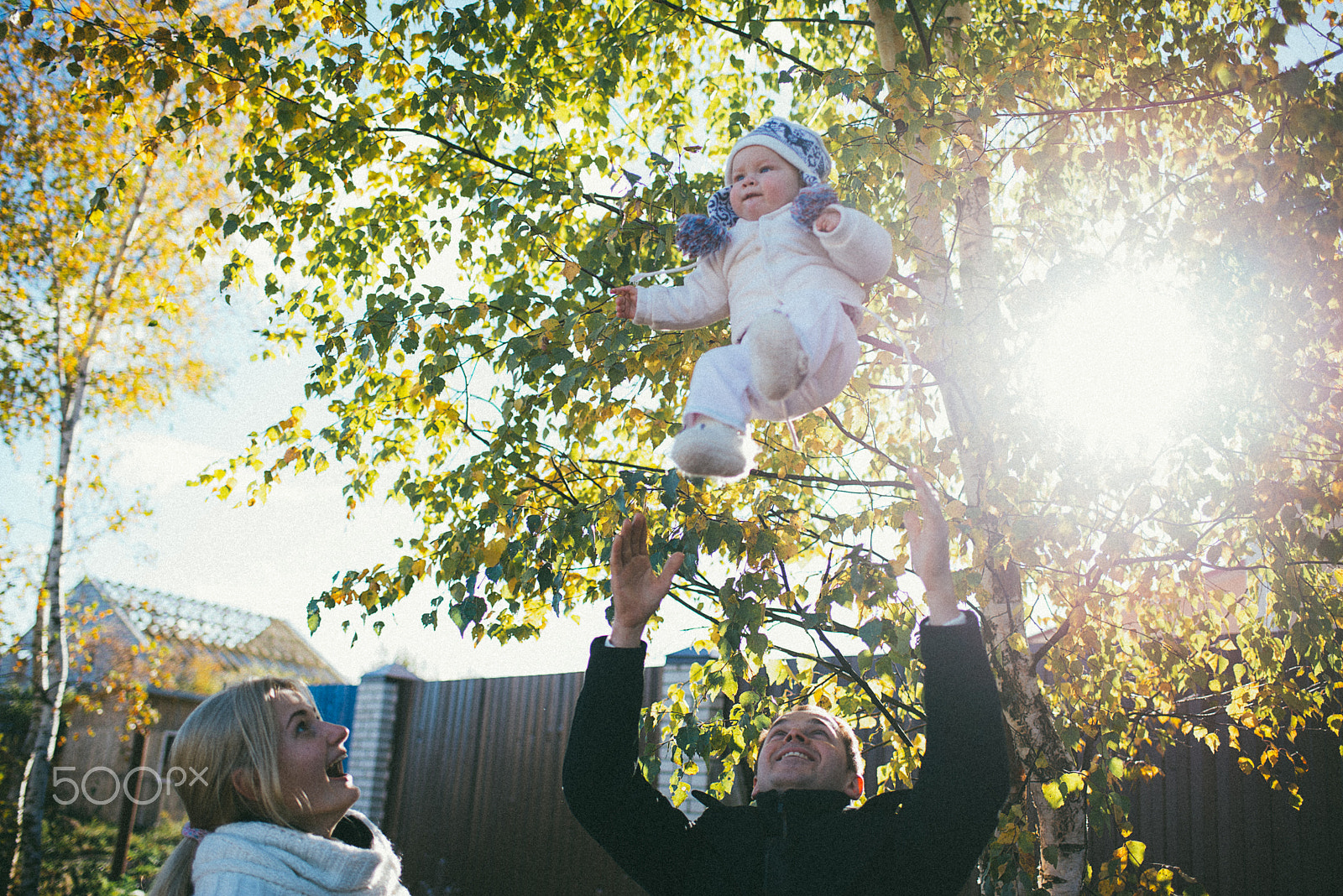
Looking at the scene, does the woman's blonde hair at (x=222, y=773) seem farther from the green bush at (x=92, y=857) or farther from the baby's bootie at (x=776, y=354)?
the green bush at (x=92, y=857)

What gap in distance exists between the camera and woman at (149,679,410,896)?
139cm

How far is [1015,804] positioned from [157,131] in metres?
3.30

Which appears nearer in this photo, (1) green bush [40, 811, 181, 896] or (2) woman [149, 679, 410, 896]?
(2) woman [149, 679, 410, 896]

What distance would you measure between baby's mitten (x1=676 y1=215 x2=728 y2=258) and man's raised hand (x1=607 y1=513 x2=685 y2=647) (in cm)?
47

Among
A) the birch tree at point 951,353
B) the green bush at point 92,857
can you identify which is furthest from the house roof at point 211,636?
the birch tree at point 951,353

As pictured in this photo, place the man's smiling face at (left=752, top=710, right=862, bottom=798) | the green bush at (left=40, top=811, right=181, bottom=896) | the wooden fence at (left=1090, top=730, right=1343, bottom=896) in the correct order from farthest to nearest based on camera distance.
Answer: the green bush at (left=40, top=811, right=181, bottom=896) < the wooden fence at (left=1090, top=730, right=1343, bottom=896) < the man's smiling face at (left=752, top=710, right=862, bottom=798)

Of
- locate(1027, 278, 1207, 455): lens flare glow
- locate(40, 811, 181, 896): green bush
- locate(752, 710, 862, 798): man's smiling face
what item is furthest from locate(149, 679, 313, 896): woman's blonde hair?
locate(40, 811, 181, 896): green bush

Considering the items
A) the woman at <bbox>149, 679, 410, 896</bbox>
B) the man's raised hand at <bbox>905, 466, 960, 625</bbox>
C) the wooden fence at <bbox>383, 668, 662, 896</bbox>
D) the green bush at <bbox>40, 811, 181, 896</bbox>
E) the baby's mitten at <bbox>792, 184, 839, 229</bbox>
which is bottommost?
the green bush at <bbox>40, 811, 181, 896</bbox>

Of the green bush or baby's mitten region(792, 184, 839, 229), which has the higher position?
baby's mitten region(792, 184, 839, 229)

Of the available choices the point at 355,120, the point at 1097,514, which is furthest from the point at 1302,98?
the point at 355,120

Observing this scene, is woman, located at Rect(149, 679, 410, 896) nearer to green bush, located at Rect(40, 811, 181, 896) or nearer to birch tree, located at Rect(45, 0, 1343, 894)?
birch tree, located at Rect(45, 0, 1343, 894)

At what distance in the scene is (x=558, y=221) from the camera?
325 cm

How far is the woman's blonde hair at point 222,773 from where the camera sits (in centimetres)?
146

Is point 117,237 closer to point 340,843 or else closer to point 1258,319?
point 340,843
